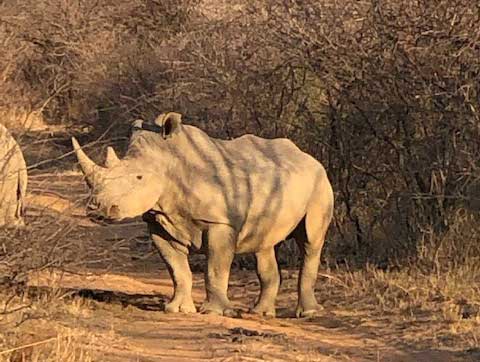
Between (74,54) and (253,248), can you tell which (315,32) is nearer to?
(253,248)

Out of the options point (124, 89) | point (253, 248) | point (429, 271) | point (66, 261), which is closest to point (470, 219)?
point (429, 271)

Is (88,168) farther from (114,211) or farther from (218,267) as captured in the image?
(218,267)

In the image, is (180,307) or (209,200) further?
(180,307)

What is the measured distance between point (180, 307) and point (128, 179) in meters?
1.24

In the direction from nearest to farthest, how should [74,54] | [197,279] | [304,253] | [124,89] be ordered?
[304,253]
[197,279]
[124,89]
[74,54]

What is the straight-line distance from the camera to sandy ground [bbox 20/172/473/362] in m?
8.14

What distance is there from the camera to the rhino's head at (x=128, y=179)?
9.40 meters

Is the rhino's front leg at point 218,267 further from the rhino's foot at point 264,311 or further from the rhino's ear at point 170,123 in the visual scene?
the rhino's ear at point 170,123

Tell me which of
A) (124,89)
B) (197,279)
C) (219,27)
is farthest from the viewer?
(124,89)

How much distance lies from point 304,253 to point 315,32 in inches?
93.0

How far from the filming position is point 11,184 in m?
8.00

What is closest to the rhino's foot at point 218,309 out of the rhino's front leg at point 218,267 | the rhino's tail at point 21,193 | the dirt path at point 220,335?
the rhino's front leg at point 218,267

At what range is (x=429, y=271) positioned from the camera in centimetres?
1185

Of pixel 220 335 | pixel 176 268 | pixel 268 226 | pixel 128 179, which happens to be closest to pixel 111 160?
pixel 128 179
